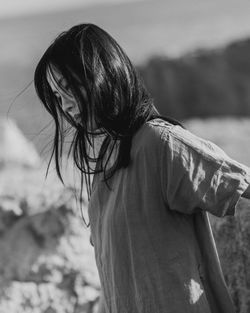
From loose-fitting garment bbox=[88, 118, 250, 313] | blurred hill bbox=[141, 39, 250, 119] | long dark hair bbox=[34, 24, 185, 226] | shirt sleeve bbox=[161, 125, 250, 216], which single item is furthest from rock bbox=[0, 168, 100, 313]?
blurred hill bbox=[141, 39, 250, 119]

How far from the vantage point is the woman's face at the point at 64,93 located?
206 cm

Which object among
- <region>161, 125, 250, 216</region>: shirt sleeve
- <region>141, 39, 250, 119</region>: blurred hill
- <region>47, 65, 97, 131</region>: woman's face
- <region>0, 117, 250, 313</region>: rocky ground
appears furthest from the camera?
<region>141, 39, 250, 119</region>: blurred hill

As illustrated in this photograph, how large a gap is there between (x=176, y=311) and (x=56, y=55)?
2.49 ft

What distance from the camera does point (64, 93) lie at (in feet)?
6.79

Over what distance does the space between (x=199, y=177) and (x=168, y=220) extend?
16 cm

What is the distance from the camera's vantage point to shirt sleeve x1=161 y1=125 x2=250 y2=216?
1.96 meters

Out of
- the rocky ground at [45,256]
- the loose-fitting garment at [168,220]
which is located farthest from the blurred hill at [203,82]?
the loose-fitting garment at [168,220]

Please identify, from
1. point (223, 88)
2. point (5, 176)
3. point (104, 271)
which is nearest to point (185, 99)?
point (223, 88)

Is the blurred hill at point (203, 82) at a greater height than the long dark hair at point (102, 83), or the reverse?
the long dark hair at point (102, 83)

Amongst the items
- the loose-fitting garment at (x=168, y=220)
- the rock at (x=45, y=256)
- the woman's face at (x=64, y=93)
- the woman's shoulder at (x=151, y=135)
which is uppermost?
the woman's face at (x=64, y=93)

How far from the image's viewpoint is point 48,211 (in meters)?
3.59

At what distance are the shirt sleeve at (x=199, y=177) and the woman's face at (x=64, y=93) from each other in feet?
0.81

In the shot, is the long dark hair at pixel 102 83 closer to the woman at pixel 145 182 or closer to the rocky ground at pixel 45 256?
the woman at pixel 145 182

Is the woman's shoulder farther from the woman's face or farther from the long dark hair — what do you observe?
the woman's face
